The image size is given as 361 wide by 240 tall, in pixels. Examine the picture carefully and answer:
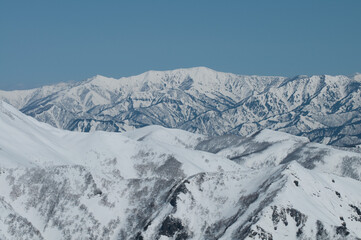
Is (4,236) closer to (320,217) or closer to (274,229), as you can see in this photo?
(274,229)

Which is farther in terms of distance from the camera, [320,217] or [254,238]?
[320,217]

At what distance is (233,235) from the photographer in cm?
19038

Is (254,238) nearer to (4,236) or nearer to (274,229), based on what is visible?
(274,229)

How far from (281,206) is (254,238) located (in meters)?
14.3

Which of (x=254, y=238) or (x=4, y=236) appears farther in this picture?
(x=4, y=236)

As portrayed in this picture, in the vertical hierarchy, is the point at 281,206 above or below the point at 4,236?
above

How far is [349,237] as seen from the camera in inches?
7407

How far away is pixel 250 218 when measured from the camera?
193 m

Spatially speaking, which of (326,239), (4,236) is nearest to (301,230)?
(326,239)

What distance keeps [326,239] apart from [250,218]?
Result: 791 inches

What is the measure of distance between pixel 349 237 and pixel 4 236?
91052mm

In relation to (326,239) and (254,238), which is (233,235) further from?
(326,239)

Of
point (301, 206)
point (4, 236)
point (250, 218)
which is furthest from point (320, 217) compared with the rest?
point (4, 236)

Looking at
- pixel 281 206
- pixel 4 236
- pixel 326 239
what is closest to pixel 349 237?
pixel 326 239
